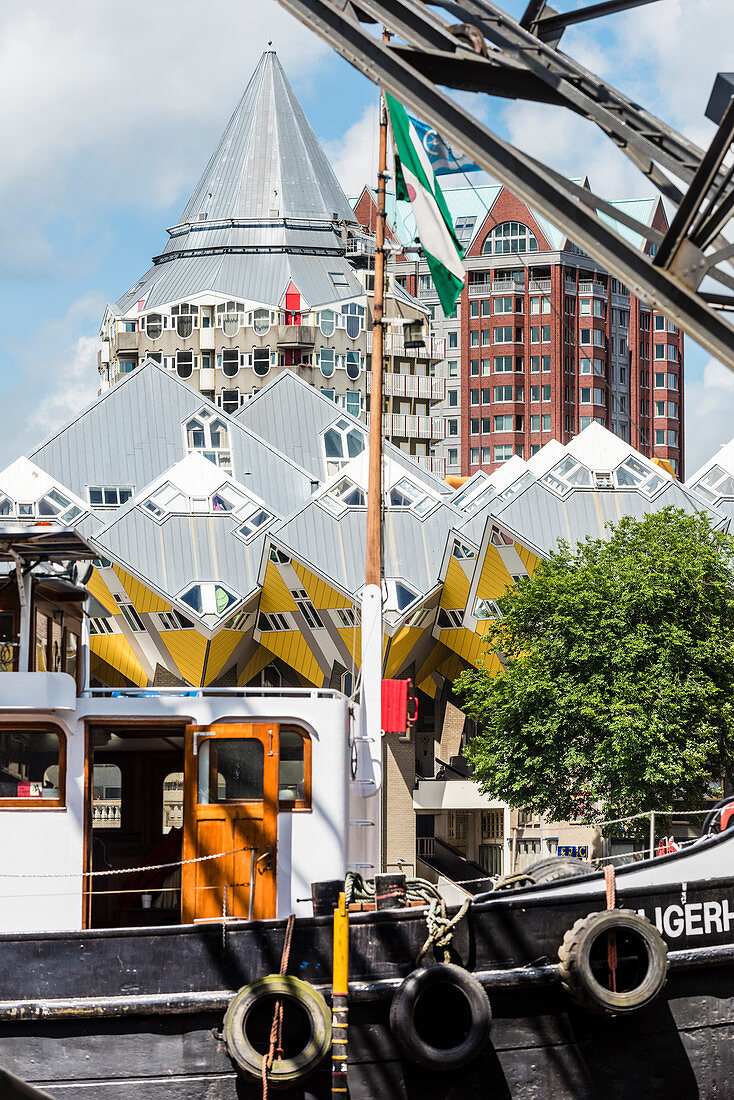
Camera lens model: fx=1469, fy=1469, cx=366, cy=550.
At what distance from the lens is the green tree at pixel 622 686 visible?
139ft

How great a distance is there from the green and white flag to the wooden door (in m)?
5.40

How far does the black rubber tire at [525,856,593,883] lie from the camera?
15.4 m

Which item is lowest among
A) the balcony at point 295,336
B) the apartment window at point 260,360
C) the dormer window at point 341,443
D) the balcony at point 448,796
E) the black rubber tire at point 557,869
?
the black rubber tire at point 557,869

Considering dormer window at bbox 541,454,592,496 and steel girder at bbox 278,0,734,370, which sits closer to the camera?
steel girder at bbox 278,0,734,370

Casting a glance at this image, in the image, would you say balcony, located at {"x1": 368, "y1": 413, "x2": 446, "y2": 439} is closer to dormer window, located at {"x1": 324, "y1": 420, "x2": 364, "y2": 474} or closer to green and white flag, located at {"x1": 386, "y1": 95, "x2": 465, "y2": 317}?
dormer window, located at {"x1": 324, "y1": 420, "x2": 364, "y2": 474}

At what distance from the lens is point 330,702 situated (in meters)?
14.8

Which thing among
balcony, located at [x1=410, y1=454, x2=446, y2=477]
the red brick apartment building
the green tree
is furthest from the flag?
the red brick apartment building

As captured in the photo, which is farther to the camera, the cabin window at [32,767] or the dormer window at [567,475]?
the dormer window at [567,475]

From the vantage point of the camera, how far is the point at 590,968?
42.3 ft

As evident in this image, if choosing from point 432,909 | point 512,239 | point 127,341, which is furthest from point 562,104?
point 512,239

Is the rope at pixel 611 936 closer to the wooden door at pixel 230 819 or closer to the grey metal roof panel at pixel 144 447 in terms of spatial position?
the wooden door at pixel 230 819

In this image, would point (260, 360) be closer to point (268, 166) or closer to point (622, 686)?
point (268, 166)

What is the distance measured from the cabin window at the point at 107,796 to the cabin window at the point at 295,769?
2139 millimetres

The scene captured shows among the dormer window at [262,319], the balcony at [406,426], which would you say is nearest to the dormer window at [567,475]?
the balcony at [406,426]
